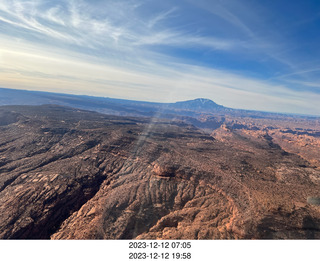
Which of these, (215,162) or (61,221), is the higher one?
(215,162)

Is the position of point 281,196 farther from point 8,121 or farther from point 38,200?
point 8,121

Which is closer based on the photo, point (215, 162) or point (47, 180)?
point (47, 180)

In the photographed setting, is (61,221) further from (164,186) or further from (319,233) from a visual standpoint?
(319,233)

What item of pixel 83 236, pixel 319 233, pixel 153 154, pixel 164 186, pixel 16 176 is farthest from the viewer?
pixel 153 154

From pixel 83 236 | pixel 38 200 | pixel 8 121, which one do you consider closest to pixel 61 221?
pixel 38 200

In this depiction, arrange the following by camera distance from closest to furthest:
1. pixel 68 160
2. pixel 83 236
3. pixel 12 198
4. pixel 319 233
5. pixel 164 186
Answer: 1. pixel 319 233
2. pixel 83 236
3. pixel 12 198
4. pixel 164 186
5. pixel 68 160

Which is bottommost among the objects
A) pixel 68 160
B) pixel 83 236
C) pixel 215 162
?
pixel 83 236
